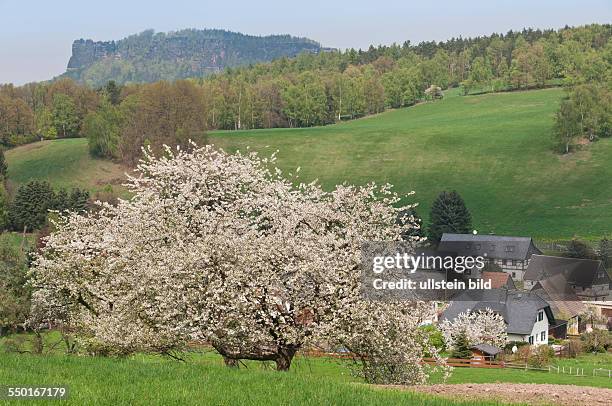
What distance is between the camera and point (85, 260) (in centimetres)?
3022

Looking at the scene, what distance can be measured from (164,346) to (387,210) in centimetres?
840

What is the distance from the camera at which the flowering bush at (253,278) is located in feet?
74.4

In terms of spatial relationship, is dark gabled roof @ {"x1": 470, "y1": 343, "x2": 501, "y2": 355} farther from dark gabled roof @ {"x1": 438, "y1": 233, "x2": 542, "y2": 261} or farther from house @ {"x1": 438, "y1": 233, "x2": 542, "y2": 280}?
dark gabled roof @ {"x1": 438, "y1": 233, "x2": 542, "y2": 261}

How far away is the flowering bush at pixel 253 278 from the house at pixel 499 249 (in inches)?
2397

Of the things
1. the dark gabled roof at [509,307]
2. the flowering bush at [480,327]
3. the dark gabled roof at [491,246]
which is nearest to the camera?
the flowering bush at [480,327]

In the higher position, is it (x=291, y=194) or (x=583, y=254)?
(x=291, y=194)

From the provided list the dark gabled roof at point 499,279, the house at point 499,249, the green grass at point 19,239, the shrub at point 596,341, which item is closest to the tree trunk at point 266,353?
the shrub at point 596,341

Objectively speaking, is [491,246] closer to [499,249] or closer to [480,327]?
[499,249]

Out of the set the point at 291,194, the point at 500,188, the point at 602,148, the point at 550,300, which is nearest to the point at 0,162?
the point at 500,188

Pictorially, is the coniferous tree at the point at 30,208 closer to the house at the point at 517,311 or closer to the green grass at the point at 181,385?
the house at the point at 517,311

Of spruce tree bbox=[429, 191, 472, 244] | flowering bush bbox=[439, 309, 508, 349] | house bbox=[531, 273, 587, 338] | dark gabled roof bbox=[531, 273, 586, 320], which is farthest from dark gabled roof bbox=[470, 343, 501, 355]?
spruce tree bbox=[429, 191, 472, 244]

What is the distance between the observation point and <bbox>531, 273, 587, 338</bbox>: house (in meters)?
71.2

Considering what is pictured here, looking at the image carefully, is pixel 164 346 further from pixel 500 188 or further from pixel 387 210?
pixel 500 188

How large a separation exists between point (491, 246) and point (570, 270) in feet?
31.0
